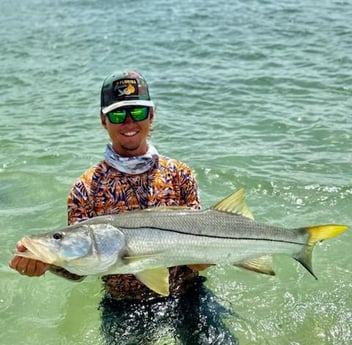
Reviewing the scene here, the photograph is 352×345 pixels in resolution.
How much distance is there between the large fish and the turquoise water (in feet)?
4.88

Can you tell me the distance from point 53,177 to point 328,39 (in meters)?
10.9

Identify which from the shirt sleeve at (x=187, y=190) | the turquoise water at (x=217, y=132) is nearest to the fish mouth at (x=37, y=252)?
the shirt sleeve at (x=187, y=190)

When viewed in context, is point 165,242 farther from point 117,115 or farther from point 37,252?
point 117,115

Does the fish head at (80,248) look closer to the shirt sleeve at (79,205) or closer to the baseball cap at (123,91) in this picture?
the shirt sleeve at (79,205)

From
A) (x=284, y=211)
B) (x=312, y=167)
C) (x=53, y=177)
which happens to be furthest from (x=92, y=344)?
(x=312, y=167)

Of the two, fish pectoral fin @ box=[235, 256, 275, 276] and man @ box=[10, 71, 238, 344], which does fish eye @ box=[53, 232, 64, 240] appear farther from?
fish pectoral fin @ box=[235, 256, 275, 276]

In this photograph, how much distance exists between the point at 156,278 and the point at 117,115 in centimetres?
134

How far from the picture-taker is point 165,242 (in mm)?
3738

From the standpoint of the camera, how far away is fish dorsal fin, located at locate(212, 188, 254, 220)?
4090 millimetres

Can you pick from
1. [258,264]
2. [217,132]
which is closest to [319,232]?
[258,264]

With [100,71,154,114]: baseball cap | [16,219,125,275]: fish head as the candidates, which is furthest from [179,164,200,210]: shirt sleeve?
[16,219,125,275]: fish head

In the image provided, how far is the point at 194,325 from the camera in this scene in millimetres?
5066

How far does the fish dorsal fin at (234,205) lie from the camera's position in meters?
4.09

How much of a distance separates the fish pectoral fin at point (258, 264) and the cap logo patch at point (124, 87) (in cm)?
152
